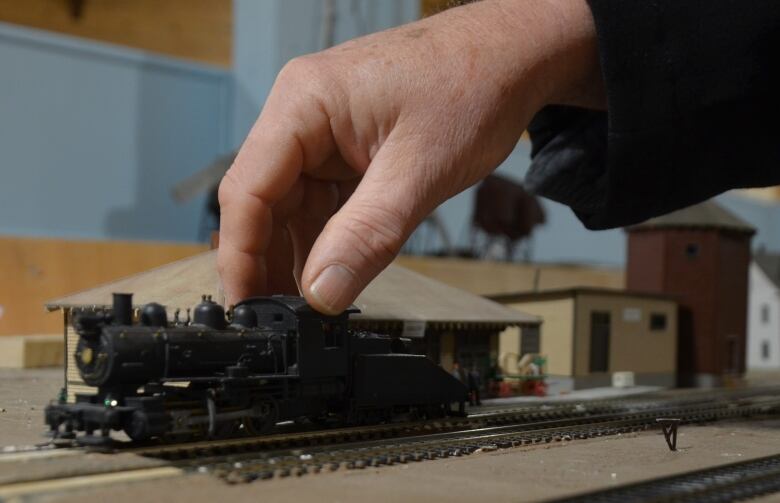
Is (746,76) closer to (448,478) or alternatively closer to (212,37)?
(448,478)

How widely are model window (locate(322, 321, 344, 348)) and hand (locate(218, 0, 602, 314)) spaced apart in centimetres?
272

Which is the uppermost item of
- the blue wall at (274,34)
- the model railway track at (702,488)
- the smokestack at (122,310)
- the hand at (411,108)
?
the blue wall at (274,34)

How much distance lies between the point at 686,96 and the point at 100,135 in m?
16.1

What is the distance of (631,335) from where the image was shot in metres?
22.3

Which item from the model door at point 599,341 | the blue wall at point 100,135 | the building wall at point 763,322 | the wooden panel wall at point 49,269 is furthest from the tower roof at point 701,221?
the wooden panel wall at point 49,269

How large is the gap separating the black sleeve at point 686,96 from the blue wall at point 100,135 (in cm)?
1496

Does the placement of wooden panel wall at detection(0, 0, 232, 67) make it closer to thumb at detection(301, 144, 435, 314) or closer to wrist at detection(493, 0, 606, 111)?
thumb at detection(301, 144, 435, 314)

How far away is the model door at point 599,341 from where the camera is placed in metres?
21.3

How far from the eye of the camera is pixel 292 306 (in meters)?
9.57

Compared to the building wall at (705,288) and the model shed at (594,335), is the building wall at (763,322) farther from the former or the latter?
the model shed at (594,335)

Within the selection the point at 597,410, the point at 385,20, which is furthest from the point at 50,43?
the point at 597,410

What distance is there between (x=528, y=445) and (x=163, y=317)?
14.1 ft

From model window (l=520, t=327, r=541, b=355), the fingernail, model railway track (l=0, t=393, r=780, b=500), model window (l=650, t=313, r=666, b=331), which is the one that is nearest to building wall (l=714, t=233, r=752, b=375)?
model window (l=650, t=313, r=666, b=331)

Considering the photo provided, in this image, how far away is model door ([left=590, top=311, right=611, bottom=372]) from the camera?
70.0 ft
